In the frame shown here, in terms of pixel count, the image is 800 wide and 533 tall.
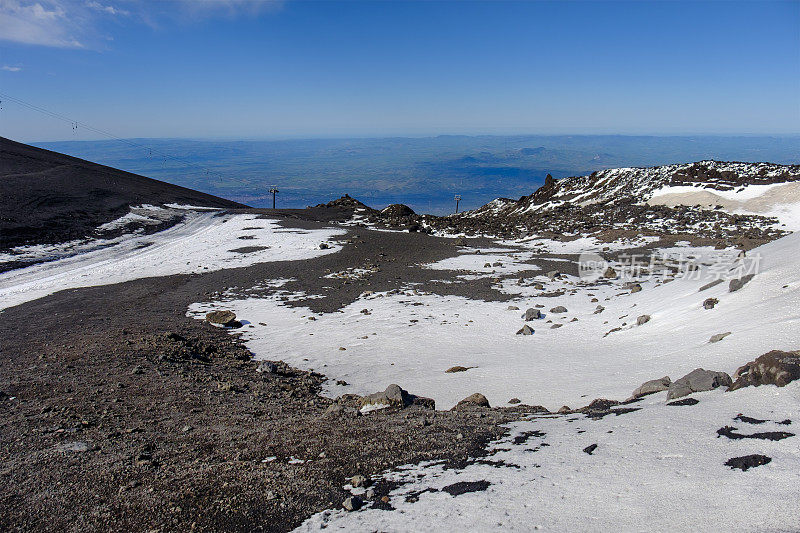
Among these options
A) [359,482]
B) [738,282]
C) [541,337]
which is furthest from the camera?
[541,337]

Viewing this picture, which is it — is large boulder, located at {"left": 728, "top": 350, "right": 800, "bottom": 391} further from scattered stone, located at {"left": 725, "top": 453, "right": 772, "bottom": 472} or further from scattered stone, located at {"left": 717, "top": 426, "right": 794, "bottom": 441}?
scattered stone, located at {"left": 725, "top": 453, "right": 772, "bottom": 472}

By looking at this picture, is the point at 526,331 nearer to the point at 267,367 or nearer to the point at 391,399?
the point at 391,399

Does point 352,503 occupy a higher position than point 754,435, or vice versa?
point 754,435

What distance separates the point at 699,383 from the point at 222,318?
11791mm

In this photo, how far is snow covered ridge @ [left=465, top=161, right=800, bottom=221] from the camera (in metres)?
33.5

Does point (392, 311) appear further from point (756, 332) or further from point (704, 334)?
point (756, 332)

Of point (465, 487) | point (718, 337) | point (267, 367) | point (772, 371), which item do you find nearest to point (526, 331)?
point (718, 337)

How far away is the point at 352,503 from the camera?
4125 millimetres

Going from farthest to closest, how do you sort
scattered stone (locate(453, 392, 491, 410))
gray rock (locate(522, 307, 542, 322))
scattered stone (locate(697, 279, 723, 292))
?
gray rock (locate(522, 307, 542, 322)) → scattered stone (locate(697, 279, 723, 292)) → scattered stone (locate(453, 392, 491, 410))

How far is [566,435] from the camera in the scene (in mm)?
5238

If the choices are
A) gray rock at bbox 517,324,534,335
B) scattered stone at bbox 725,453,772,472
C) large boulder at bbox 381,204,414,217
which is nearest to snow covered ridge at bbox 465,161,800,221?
large boulder at bbox 381,204,414,217

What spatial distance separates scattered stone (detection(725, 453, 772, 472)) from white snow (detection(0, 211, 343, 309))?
63.9 ft

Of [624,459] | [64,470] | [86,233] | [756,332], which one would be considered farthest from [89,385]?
[86,233]

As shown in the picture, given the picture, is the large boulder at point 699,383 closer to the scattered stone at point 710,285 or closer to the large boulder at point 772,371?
the large boulder at point 772,371
